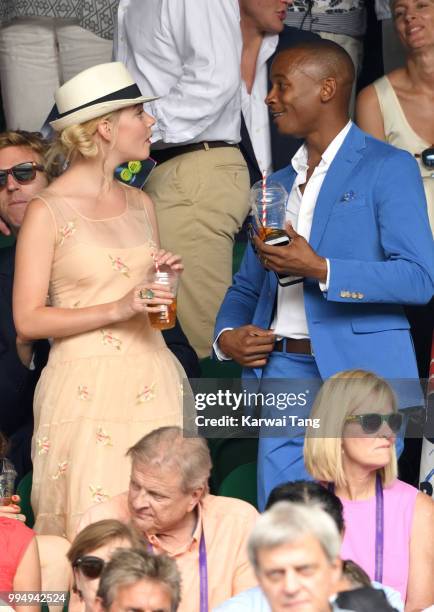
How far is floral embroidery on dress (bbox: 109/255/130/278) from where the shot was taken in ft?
15.5

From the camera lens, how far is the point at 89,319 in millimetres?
4625

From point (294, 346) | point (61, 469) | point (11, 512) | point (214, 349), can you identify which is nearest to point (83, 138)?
point (214, 349)

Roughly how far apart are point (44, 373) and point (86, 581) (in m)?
0.97

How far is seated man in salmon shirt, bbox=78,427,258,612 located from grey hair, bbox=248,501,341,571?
0.91 m

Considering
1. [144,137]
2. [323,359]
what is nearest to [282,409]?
[323,359]

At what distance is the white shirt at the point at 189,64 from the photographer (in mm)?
5730

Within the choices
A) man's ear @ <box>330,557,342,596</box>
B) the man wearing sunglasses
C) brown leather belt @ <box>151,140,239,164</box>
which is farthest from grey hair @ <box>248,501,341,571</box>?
brown leather belt @ <box>151,140,239,164</box>

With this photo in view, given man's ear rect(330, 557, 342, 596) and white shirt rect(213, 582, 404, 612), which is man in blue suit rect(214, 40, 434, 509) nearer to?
white shirt rect(213, 582, 404, 612)

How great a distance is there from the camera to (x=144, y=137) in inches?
193

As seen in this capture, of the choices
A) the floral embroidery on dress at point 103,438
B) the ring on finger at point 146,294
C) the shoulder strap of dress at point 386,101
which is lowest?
the floral embroidery on dress at point 103,438

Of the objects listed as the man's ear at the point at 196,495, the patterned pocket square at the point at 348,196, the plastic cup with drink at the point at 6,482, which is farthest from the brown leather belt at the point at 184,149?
the man's ear at the point at 196,495

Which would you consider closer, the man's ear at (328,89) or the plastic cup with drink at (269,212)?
the plastic cup with drink at (269,212)

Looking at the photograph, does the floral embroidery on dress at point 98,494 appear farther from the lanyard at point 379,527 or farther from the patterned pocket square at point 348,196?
the patterned pocket square at point 348,196

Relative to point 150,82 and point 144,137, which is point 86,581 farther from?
point 150,82
